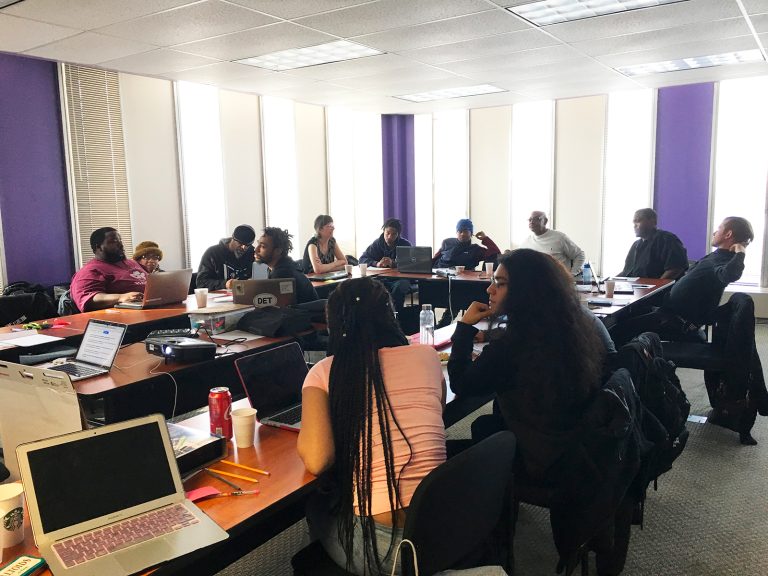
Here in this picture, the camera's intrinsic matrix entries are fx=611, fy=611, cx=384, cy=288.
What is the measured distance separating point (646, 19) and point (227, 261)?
3700mm

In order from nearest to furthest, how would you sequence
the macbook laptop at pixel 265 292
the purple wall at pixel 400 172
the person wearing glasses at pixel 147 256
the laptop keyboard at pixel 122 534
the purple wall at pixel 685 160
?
the laptop keyboard at pixel 122 534, the macbook laptop at pixel 265 292, the person wearing glasses at pixel 147 256, the purple wall at pixel 685 160, the purple wall at pixel 400 172

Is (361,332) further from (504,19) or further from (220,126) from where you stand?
(220,126)

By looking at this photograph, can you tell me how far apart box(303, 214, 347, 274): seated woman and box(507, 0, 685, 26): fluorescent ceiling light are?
2.77 meters

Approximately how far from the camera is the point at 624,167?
749 centimetres

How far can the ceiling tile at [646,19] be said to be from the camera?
3.97 m

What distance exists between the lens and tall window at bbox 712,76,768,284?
22.3 feet

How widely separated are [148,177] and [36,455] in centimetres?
527

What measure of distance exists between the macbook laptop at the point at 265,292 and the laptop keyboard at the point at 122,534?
2154mm

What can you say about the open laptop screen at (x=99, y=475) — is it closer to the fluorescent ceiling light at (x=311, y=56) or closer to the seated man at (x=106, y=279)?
the seated man at (x=106, y=279)

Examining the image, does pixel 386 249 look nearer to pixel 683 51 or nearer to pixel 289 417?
pixel 683 51

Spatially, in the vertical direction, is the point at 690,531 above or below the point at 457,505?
below

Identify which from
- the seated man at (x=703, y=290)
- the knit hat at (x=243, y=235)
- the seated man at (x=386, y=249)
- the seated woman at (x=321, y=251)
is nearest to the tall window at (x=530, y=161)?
the seated man at (x=386, y=249)

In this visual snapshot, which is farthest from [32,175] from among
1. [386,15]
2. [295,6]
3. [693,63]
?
[693,63]

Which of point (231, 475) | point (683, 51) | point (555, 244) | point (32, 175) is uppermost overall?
point (683, 51)
